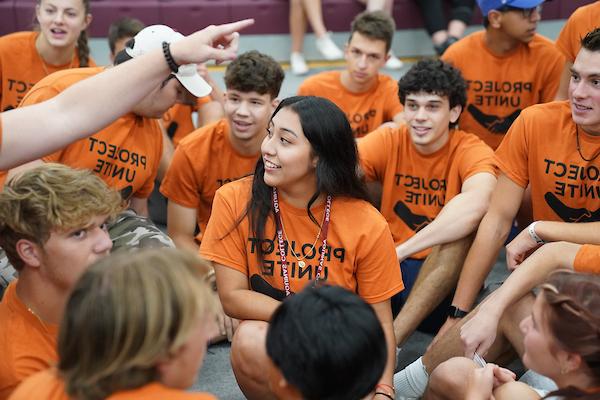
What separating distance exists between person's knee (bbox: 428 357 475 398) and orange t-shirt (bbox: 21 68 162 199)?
139 centimetres

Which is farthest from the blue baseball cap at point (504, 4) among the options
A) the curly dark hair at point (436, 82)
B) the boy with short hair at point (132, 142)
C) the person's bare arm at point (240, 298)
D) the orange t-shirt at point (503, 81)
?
the person's bare arm at point (240, 298)

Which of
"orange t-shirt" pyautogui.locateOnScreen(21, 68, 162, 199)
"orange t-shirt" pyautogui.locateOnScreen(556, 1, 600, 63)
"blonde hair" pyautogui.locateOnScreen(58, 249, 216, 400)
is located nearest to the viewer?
"blonde hair" pyautogui.locateOnScreen(58, 249, 216, 400)

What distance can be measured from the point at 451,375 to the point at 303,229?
612mm

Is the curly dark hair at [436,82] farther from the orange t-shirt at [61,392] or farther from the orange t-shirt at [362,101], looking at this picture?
the orange t-shirt at [61,392]


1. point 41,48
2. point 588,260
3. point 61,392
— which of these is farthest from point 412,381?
point 41,48

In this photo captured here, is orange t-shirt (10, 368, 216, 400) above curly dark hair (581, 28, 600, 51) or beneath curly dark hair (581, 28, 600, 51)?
beneath

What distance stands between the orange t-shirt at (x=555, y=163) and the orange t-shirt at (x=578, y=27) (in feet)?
2.91

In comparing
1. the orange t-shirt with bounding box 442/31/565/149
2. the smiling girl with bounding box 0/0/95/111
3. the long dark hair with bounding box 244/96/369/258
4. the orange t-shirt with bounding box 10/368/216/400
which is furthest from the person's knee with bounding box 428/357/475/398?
the smiling girl with bounding box 0/0/95/111

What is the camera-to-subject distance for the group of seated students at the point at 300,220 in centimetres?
158

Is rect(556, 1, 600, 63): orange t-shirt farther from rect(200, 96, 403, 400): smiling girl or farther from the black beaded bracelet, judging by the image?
the black beaded bracelet

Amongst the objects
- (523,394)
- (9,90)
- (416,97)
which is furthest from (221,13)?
(523,394)

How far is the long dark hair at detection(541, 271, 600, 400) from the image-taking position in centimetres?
182

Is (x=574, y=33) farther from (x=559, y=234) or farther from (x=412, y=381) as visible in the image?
(x=412, y=381)

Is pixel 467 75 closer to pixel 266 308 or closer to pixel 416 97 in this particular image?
pixel 416 97
